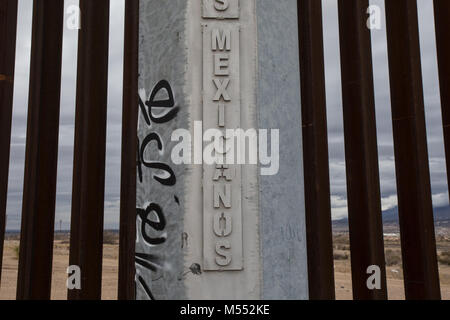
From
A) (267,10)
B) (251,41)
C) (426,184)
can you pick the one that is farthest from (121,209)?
(426,184)

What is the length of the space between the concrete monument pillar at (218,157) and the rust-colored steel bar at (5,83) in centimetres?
184

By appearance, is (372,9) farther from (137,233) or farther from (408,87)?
(137,233)

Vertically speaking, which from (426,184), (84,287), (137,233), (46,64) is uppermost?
(46,64)

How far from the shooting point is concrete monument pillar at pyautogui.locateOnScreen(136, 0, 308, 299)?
343 cm

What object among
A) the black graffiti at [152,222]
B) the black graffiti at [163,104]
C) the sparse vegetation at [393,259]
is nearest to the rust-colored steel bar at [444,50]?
the black graffiti at [163,104]

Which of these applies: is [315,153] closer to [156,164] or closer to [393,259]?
[156,164]

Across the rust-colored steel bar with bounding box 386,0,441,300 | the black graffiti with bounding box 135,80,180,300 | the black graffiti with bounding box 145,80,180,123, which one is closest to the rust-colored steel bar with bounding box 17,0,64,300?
the black graffiti with bounding box 135,80,180,300

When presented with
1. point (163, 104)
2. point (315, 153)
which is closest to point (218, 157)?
point (163, 104)

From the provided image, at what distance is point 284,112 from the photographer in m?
3.70

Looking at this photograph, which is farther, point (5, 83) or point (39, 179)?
point (5, 83)

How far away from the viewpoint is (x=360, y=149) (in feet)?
14.9

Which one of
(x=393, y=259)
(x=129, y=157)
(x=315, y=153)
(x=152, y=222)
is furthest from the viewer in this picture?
(x=393, y=259)

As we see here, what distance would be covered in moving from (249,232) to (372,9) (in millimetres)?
3179

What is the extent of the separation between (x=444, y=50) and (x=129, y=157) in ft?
12.9
